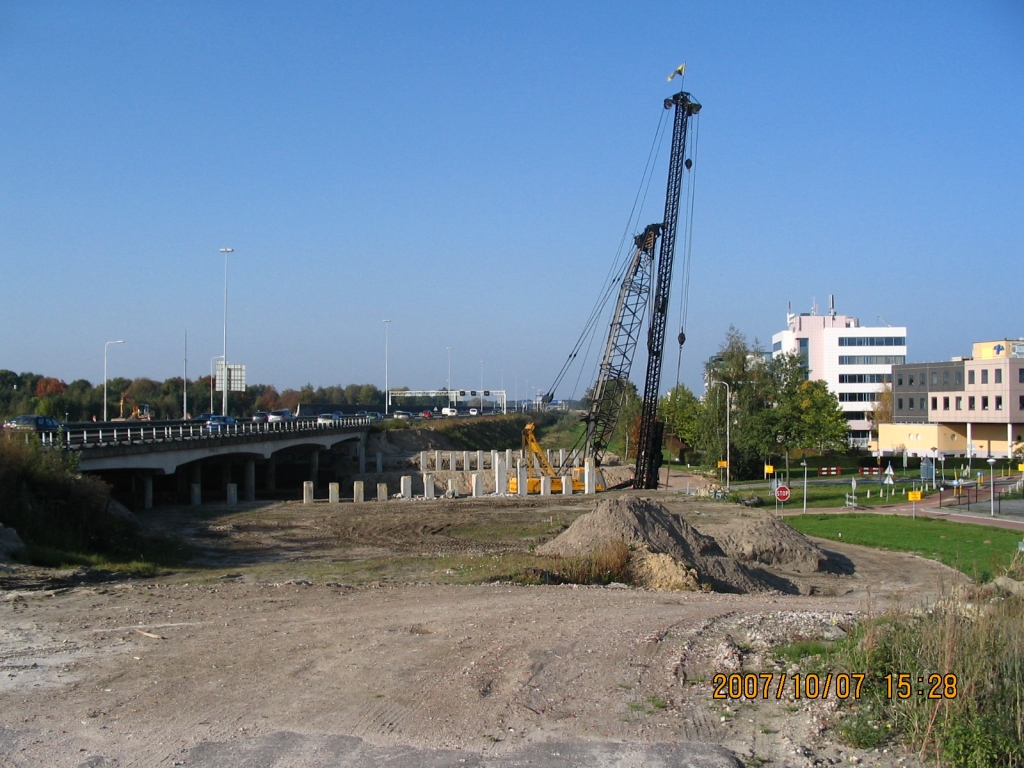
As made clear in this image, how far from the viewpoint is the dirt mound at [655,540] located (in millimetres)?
23578

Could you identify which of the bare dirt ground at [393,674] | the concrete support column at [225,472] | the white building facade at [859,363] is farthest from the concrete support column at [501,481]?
the white building facade at [859,363]

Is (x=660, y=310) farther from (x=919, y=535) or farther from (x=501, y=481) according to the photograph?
(x=919, y=535)

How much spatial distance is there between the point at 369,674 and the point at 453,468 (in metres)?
63.6

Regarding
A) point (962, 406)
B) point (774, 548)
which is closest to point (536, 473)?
point (774, 548)

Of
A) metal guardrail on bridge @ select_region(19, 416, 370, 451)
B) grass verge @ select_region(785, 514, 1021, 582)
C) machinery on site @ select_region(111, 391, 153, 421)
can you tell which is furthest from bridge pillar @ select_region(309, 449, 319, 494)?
grass verge @ select_region(785, 514, 1021, 582)

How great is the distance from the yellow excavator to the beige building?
33795 mm

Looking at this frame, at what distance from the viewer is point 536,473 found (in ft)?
197

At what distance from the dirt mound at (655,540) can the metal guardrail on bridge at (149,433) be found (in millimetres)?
21363

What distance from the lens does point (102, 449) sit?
1497 inches

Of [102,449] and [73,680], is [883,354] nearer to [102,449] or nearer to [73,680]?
[102,449]

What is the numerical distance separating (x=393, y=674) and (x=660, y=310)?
5349 cm

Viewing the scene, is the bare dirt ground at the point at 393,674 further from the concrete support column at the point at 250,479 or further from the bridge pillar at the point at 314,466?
the bridge pillar at the point at 314,466

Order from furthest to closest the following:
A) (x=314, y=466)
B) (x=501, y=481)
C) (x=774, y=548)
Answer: (x=314, y=466)
(x=501, y=481)
(x=774, y=548)

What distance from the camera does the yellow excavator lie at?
56.6 metres
